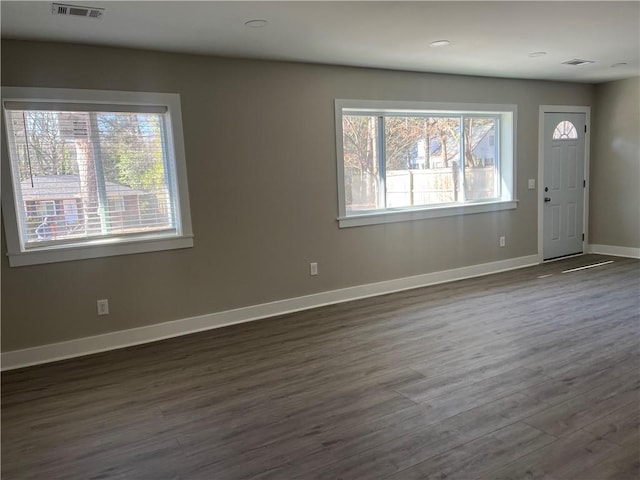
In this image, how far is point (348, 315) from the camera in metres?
4.41

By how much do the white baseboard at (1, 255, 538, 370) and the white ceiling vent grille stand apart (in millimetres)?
2387

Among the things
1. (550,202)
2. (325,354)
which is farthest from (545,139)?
(325,354)

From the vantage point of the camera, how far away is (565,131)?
6457 mm

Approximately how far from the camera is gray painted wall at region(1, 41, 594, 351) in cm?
353

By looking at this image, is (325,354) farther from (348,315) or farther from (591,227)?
(591,227)

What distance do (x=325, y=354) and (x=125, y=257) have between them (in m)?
1.84

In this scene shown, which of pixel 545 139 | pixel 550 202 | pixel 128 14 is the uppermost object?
pixel 128 14

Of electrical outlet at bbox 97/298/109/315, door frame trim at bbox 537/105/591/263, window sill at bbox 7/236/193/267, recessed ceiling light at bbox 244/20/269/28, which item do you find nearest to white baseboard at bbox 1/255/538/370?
electrical outlet at bbox 97/298/109/315

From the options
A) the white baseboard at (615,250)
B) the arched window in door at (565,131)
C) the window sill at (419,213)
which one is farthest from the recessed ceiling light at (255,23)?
the white baseboard at (615,250)

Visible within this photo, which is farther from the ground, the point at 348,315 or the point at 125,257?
the point at 125,257

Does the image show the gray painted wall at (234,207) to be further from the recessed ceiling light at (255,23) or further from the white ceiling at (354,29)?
the recessed ceiling light at (255,23)

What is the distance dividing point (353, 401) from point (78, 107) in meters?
3.02

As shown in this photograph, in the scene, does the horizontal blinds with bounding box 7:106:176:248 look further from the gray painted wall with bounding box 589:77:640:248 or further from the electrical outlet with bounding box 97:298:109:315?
the gray painted wall with bounding box 589:77:640:248

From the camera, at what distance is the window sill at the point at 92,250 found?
→ 3441 mm
